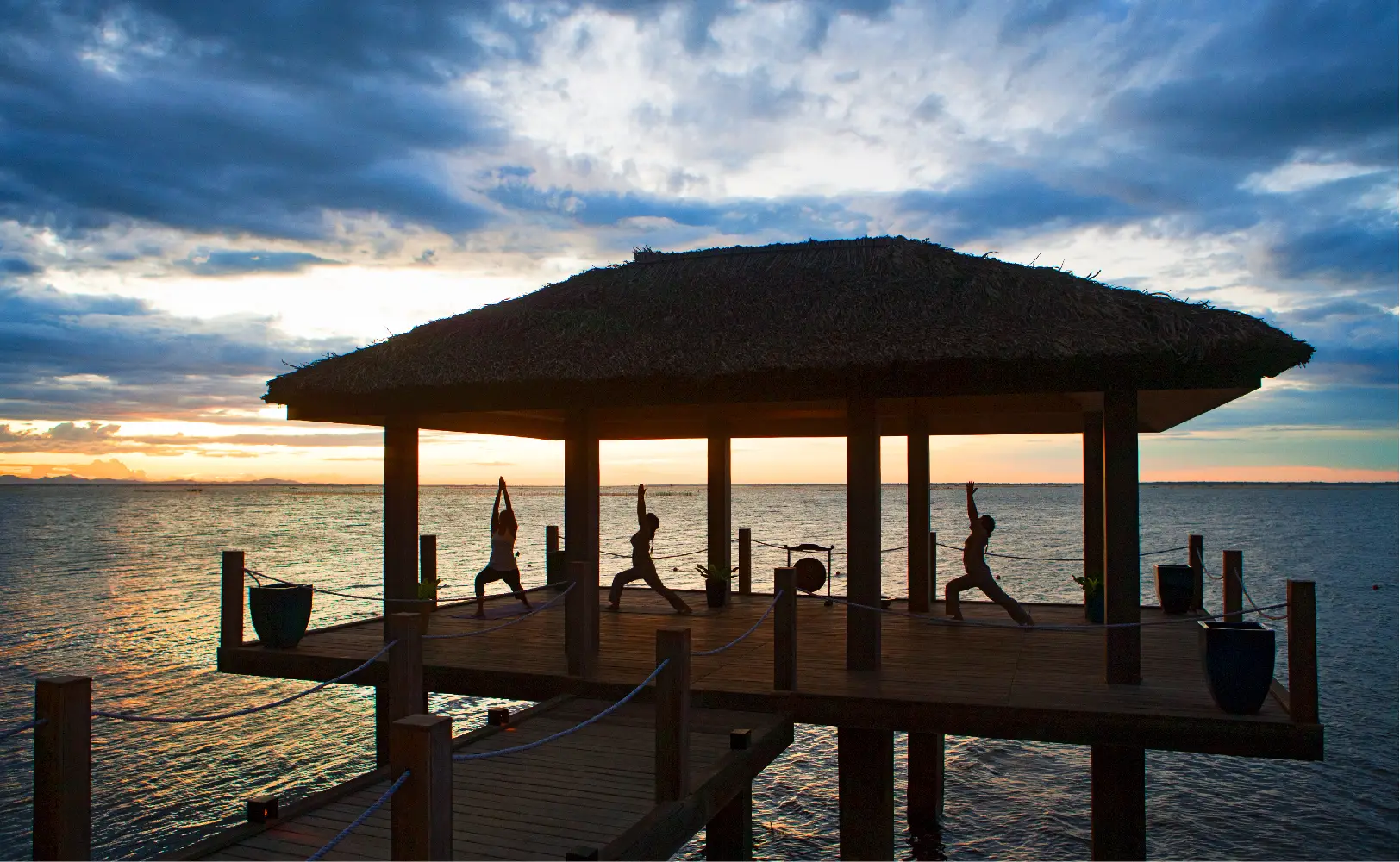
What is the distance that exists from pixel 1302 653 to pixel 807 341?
4.85 m

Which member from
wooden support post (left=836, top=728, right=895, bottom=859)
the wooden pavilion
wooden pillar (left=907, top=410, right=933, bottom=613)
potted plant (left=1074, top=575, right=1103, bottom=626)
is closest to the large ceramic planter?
the wooden pavilion

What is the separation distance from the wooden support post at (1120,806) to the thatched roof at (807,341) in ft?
10.7

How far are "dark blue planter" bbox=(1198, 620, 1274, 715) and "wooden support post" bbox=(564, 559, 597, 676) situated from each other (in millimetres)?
5338

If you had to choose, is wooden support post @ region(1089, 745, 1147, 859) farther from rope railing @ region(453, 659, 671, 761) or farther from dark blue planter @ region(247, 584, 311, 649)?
dark blue planter @ region(247, 584, 311, 649)

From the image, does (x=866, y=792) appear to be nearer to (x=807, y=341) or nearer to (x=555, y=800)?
(x=555, y=800)

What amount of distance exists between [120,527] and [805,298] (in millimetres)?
93480

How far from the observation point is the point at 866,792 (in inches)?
343

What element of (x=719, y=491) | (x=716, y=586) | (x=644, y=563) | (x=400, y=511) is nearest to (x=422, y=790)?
(x=400, y=511)

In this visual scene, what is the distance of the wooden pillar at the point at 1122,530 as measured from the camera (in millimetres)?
8047

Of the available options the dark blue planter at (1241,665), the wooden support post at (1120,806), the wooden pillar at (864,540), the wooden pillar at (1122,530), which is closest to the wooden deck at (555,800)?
the wooden pillar at (864,540)

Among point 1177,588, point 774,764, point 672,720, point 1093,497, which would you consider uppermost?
point 1093,497

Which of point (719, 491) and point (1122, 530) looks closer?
point (1122, 530)

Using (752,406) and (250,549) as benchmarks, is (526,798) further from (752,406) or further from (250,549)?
(250,549)

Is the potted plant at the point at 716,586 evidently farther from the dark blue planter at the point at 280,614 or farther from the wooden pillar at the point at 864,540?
the dark blue planter at the point at 280,614
